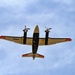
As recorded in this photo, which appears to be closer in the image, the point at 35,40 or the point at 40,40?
the point at 35,40

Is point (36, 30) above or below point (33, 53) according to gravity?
above

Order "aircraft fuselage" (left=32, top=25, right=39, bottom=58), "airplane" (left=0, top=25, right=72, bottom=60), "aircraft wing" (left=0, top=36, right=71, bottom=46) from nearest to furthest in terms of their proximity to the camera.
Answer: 1. "aircraft fuselage" (left=32, top=25, right=39, bottom=58)
2. "airplane" (left=0, top=25, right=72, bottom=60)
3. "aircraft wing" (left=0, top=36, right=71, bottom=46)

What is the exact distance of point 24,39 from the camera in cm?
13575

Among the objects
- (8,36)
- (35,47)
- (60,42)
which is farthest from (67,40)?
(8,36)

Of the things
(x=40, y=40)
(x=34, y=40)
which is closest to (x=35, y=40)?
(x=34, y=40)

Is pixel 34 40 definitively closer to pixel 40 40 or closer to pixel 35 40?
pixel 35 40

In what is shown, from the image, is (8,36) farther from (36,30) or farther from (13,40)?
(36,30)

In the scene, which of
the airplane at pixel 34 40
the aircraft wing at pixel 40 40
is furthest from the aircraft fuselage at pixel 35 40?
the aircraft wing at pixel 40 40

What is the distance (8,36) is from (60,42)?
22.0 metres

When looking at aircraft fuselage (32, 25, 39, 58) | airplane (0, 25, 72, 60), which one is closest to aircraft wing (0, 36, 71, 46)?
airplane (0, 25, 72, 60)

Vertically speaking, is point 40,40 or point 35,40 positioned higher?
point 35,40

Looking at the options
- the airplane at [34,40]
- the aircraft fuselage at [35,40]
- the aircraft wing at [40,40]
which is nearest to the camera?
the aircraft fuselage at [35,40]

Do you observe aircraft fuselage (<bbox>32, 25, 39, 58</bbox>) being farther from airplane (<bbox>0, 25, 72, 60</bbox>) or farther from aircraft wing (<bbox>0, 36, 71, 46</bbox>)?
aircraft wing (<bbox>0, 36, 71, 46</bbox>)

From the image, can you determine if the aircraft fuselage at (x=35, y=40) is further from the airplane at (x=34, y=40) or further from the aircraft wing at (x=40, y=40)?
the aircraft wing at (x=40, y=40)
